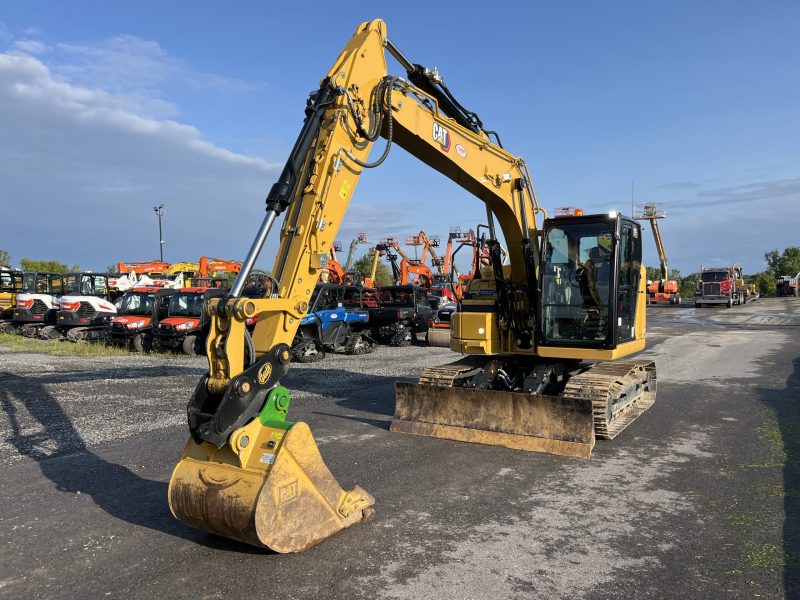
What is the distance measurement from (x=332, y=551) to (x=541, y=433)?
11.3ft

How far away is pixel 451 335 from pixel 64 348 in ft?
46.8

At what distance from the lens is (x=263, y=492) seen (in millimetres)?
4262

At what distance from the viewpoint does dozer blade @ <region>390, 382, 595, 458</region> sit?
7.07m

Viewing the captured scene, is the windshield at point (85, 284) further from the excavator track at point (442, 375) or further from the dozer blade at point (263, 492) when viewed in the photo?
the dozer blade at point (263, 492)

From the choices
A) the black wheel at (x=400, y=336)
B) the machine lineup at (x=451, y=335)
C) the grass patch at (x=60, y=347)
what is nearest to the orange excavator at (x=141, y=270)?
the grass patch at (x=60, y=347)

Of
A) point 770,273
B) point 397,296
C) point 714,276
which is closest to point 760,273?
point 770,273

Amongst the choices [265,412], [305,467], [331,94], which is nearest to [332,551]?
[305,467]

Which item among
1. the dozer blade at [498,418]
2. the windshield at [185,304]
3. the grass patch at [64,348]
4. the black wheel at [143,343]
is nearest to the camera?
the dozer blade at [498,418]

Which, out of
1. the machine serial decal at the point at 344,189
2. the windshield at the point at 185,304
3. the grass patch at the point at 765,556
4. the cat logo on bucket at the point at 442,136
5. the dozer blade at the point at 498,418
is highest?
the cat logo on bucket at the point at 442,136

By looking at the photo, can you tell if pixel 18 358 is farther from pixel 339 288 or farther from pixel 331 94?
pixel 331 94

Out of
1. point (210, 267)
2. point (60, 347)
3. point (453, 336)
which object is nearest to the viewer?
point (453, 336)

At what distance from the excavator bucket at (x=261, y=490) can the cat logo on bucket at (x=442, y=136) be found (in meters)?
3.97

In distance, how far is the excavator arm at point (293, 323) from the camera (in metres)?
4.41

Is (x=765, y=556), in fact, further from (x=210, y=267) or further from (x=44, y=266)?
(x=44, y=266)
